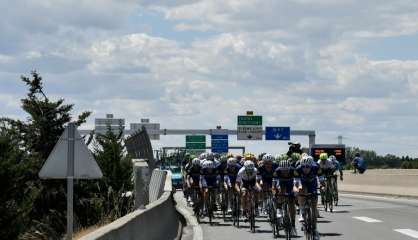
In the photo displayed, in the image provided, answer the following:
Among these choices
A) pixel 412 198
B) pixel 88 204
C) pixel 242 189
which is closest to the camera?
pixel 242 189

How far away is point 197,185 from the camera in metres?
23.9

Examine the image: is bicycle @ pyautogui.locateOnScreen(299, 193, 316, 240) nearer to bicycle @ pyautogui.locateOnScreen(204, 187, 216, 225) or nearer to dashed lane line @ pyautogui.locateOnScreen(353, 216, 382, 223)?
dashed lane line @ pyautogui.locateOnScreen(353, 216, 382, 223)

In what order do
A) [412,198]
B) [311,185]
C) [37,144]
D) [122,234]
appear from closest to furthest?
[122,234]
[311,185]
[37,144]
[412,198]

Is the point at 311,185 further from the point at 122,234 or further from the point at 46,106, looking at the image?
the point at 46,106

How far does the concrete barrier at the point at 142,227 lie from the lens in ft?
29.3

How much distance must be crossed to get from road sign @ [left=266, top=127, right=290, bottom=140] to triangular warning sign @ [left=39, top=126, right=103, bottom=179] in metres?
60.4

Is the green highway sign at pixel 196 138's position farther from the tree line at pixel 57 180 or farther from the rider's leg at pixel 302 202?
the rider's leg at pixel 302 202

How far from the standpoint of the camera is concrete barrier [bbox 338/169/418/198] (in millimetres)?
38603

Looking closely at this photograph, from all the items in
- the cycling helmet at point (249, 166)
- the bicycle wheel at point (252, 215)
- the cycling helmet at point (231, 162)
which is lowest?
the bicycle wheel at point (252, 215)

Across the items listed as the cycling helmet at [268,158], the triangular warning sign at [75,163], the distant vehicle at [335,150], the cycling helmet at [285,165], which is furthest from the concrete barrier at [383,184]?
the triangular warning sign at [75,163]

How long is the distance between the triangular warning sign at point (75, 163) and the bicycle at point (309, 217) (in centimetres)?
475

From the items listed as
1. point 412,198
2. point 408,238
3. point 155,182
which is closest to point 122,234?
point 408,238

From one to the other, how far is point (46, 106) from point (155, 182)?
6560mm

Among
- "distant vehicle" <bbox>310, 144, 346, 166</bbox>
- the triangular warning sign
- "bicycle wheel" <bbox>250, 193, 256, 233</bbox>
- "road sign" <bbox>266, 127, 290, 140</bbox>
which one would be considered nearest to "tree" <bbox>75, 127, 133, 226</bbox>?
"bicycle wheel" <bbox>250, 193, 256, 233</bbox>
